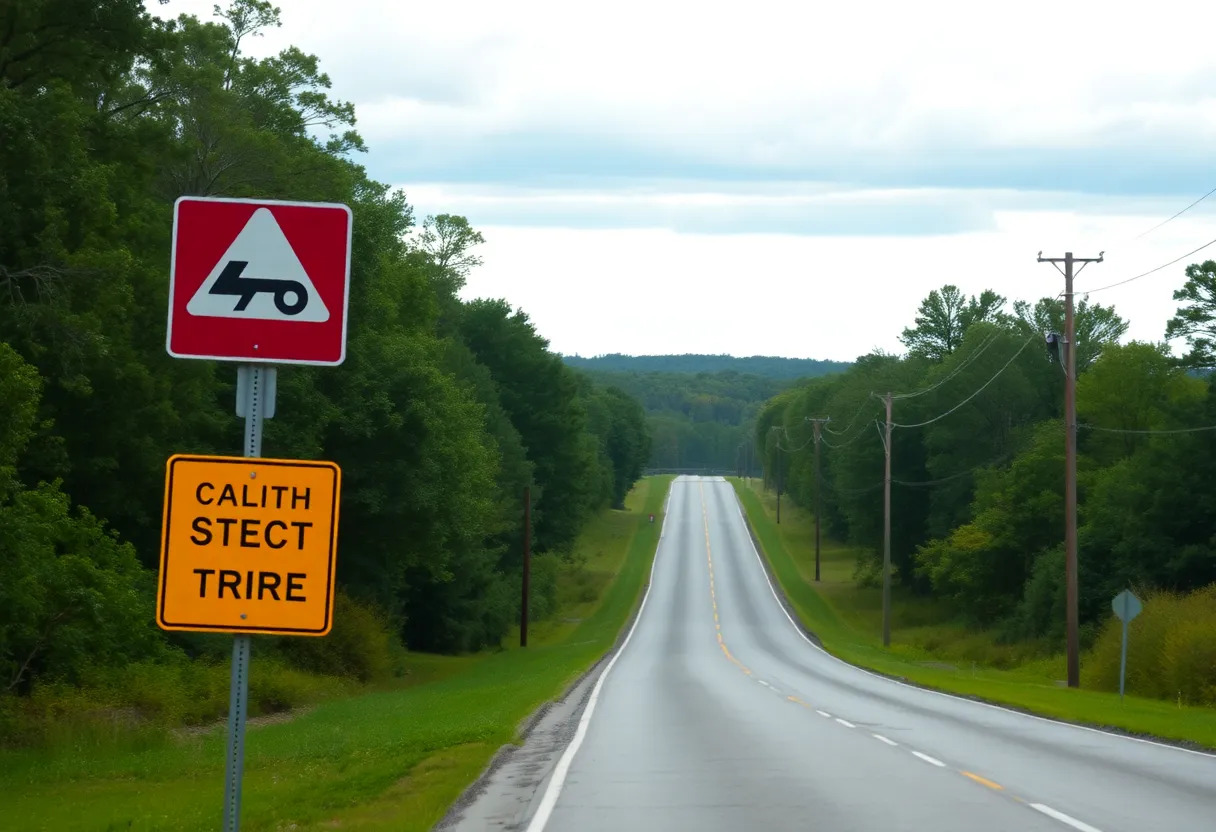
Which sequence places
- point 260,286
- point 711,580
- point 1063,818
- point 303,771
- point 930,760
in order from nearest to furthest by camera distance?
point 260,286 → point 1063,818 → point 303,771 → point 930,760 → point 711,580

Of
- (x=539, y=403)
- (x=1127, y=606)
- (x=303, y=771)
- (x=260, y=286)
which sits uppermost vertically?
(x=539, y=403)

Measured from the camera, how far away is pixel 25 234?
87.8 feet

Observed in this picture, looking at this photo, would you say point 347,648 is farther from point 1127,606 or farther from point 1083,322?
point 1083,322

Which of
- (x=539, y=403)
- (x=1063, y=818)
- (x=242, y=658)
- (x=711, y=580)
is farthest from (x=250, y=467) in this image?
(x=711, y=580)

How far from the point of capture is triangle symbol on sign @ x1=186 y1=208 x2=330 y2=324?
5922 mm

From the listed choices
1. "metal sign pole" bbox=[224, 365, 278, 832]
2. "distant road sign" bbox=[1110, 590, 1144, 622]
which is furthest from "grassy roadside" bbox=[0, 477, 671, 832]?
"distant road sign" bbox=[1110, 590, 1144, 622]

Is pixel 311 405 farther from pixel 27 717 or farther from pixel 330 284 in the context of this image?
pixel 330 284

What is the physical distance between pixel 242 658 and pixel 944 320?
112 meters

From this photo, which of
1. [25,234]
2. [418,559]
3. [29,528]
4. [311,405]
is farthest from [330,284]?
[418,559]

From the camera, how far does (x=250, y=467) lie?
18.8 feet

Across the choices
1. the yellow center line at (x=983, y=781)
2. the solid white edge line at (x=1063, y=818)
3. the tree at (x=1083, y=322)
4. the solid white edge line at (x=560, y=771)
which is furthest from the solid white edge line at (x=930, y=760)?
the tree at (x=1083, y=322)

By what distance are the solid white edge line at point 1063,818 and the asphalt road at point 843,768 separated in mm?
14

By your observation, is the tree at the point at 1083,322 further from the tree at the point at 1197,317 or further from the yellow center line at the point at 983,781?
the yellow center line at the point at 983,781

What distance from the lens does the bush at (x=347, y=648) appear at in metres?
41.2
